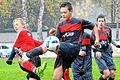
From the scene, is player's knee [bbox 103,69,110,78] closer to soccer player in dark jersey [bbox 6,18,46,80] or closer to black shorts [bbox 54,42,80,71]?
soccer player in dark jersey [bbox 6,18,46,80]

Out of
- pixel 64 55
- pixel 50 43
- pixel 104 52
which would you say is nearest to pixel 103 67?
pixel 104 52

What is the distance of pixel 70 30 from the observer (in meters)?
9.68

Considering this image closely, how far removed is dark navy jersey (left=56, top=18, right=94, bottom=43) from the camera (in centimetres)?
966

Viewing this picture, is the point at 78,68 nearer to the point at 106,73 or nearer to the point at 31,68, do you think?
the point at 106,73

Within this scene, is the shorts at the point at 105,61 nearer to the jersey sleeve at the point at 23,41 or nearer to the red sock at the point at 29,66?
the jersey sleeve at the point at 23,41

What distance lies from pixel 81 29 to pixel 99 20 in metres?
2.59

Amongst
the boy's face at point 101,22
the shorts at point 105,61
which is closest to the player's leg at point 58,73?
the boy's face at point 101,22

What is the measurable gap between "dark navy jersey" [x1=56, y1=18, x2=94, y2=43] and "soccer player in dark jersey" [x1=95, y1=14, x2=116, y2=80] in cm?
257

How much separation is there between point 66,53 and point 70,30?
655mm

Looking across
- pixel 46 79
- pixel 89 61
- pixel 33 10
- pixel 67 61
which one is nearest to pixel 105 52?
pixel 89 61

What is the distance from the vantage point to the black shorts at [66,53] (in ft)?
30.2

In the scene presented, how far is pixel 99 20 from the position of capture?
1234 centimetres

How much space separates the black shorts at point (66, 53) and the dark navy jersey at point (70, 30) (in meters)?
0.31

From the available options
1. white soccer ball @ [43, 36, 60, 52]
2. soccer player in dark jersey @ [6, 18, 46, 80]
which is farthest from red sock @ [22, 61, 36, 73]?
white soccer ball @ [43, 36, 60, 52]
